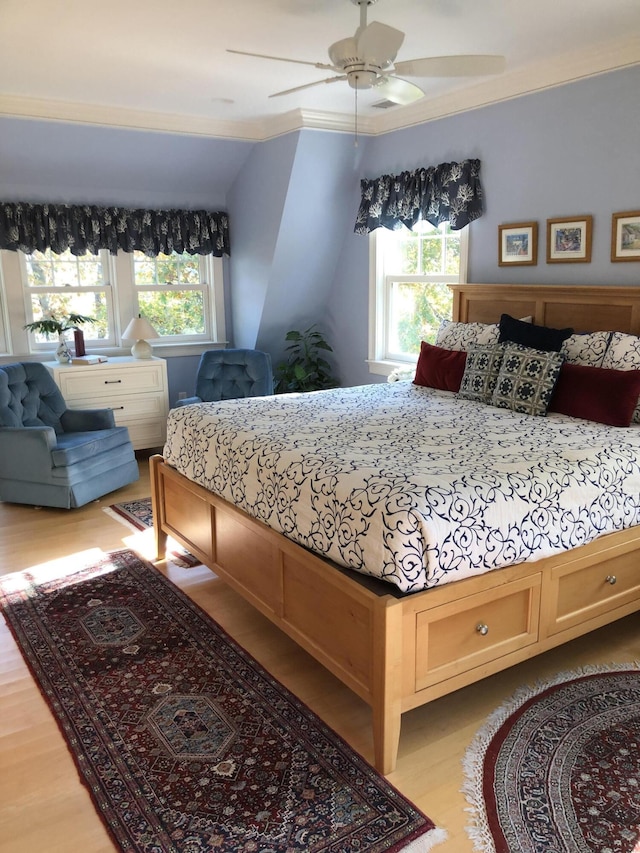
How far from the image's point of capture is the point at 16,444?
4281mm

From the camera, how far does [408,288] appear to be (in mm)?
5242

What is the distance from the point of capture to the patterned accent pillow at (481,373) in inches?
143

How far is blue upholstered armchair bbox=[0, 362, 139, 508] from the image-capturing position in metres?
4.24

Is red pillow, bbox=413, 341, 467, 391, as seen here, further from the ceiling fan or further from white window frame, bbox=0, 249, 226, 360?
white window frame, bbox=0, 249, 226, 360

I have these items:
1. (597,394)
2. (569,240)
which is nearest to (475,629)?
(597,394)

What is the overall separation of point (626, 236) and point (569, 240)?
13.7 inches

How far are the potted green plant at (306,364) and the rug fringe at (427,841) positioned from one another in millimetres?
4212

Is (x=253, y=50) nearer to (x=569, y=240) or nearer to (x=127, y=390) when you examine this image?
(x=569, y=240)

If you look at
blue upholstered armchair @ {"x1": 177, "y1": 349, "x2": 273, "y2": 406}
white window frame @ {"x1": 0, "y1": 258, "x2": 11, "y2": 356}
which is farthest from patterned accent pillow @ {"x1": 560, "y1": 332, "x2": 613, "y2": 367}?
white window frame @ {"x1": 0, "y1": 258, "x2": 11, "y2": 356}

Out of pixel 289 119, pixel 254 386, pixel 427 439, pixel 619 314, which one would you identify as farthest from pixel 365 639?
pixel 289 119

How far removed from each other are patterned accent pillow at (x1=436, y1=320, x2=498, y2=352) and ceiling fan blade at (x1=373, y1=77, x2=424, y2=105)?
1.34m

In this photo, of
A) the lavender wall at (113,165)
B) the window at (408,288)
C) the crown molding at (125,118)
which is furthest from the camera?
the window at (408,288)

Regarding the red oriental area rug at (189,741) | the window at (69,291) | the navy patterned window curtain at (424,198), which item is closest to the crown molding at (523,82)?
the navy patterned window curtain at (424,198)

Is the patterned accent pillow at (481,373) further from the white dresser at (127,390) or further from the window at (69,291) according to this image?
the window at (69,291)
